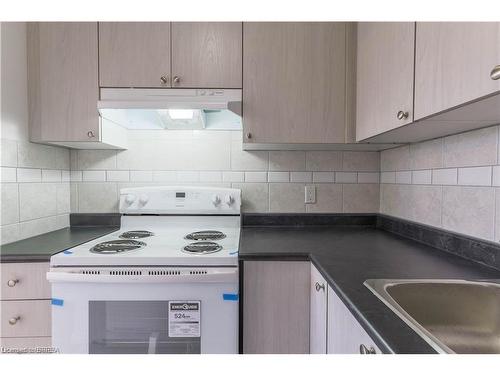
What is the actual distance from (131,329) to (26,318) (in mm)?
458

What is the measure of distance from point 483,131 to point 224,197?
129 cm

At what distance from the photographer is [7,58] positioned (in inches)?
55.3

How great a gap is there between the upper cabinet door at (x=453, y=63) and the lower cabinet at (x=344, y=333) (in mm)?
640

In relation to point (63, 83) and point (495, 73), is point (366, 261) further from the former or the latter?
point (63, 83)

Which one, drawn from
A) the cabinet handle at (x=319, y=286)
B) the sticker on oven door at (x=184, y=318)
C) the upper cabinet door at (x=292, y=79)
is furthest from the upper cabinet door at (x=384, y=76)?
the sticker on oven door at (x=184, y=318)

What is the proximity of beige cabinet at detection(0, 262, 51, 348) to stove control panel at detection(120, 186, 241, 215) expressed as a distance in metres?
0.63

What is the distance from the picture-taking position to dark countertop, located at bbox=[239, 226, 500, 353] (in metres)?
0.61

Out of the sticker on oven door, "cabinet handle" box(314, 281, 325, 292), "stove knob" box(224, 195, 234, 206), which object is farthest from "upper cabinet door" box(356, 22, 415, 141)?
the sticker on oven door

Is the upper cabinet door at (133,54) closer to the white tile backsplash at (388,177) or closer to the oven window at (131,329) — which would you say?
the oven window at (131,329)

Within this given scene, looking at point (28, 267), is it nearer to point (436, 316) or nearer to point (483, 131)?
point (436, 316)

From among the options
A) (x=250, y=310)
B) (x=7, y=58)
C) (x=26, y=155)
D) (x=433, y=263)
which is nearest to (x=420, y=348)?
(x=433, y=263)

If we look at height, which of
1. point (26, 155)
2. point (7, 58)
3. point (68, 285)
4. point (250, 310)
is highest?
point (7, 58)

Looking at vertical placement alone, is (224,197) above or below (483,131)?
below

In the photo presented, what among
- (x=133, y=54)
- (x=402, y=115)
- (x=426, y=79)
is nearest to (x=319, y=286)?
(x=402, y=115)
